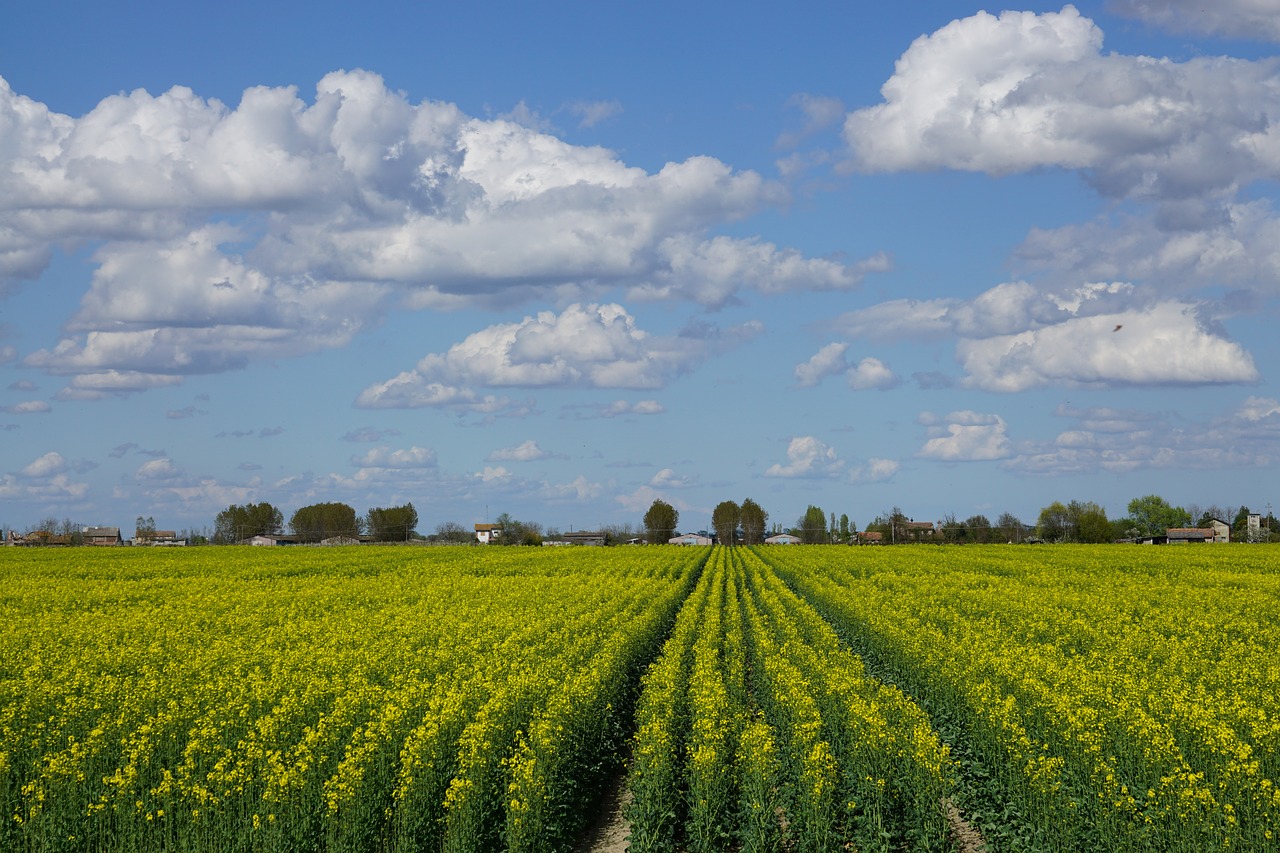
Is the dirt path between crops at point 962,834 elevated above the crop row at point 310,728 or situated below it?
below

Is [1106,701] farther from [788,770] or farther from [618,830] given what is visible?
[618,830]

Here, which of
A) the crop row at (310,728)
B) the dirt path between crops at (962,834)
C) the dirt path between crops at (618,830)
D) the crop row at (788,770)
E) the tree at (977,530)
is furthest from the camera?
the tree at (977,530)

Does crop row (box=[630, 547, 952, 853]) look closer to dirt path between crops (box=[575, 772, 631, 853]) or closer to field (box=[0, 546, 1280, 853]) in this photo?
field (box=[0, 546, 1280, 853])

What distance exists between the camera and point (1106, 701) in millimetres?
16750

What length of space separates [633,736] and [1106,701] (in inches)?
304

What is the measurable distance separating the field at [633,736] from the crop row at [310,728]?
0.06 m

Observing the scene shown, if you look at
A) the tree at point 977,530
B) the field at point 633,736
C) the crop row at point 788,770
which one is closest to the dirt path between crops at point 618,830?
the field at point 633,736

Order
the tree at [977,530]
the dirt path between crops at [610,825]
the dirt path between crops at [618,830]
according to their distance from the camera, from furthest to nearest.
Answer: the tree at [977,530], the dirt path between crops at [610,825], the dirt path between crops at [618,830]

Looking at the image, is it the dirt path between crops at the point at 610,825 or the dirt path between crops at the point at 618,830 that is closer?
the dirt path between crops at the point at 618,830

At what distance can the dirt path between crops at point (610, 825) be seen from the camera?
14.8 meters

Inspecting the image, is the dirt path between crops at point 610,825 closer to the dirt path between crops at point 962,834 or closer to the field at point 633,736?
the field at point 633,736

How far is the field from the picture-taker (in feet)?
42.1

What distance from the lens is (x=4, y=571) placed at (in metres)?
57.1

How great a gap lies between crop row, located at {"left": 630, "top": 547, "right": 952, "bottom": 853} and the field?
0.06m
